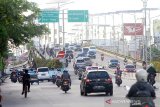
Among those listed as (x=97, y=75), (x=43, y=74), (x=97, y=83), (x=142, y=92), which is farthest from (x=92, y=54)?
(x=142, y=92)

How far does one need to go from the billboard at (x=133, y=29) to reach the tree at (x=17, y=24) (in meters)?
57.5

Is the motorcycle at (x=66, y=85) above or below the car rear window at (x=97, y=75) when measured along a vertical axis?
below

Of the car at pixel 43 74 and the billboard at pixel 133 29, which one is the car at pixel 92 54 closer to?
the billboard at pixel 133 29

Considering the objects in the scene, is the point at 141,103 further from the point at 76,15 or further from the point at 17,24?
the point at 76,15

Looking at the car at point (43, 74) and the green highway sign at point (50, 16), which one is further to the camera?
the green highway sign at point (50, 16)

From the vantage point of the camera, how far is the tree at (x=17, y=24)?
108 ft

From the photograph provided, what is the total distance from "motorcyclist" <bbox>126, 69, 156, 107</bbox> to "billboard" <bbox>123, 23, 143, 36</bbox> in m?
96.1

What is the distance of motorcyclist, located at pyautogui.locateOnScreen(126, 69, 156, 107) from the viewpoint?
1291 cm

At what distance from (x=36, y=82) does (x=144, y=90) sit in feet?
162

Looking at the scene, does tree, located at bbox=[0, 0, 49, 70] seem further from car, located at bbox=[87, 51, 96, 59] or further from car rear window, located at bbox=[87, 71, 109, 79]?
car, located at bbox=[87, 51, 96, 59]

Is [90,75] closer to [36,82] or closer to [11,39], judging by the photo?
[11,39]

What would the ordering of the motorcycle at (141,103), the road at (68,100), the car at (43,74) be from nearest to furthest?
the motorcycle at (141,103) < the road at (68,100) < the car at (43,74)

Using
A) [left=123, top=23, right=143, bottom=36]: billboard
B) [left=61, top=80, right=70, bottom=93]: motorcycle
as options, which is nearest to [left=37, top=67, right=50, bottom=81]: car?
[left=61, top=80, right=70, bottom=93]: motorcycle

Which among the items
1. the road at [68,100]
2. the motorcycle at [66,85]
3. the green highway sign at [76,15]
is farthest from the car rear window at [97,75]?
the green highway sign at [76,15]
